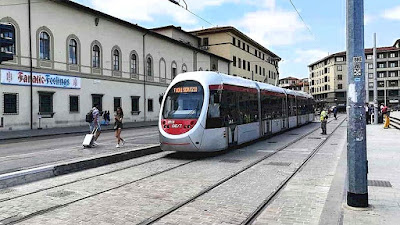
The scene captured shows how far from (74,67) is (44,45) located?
3.43 metres

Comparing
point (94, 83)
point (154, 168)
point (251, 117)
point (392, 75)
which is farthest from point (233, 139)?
point (392, 75)

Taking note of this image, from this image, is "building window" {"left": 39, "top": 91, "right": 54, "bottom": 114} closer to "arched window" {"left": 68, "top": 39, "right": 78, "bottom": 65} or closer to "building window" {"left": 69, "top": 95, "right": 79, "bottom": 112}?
"building window" {"left": 69, "top": 95, "right": 79, "bottom": 112}

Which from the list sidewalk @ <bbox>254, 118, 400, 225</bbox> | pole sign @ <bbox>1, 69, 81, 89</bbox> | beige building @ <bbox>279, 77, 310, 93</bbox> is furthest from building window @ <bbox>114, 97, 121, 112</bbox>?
beige building @ <bbox>279, 77, 310, 93</bbox>

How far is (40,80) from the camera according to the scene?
27281mm

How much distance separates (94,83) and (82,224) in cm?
2919

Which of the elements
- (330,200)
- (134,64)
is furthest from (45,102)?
(330,200)

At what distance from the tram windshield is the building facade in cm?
1703

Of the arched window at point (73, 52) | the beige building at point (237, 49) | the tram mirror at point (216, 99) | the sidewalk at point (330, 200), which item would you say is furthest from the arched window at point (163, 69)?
the sidewalk at point (330, 200)

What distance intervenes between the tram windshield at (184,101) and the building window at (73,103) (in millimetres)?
19784

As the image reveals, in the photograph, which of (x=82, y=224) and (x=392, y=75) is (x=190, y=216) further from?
(x=392, y=75)

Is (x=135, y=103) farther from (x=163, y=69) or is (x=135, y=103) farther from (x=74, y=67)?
(x=74, y=67)

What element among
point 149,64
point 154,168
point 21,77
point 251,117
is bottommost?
point 154,168

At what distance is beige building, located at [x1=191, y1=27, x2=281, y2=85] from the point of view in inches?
2445

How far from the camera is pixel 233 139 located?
13.7m
